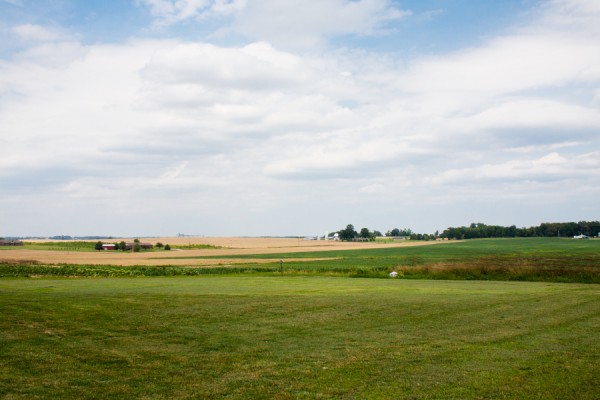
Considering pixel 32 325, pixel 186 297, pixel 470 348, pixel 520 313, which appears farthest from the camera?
pixel 186 297

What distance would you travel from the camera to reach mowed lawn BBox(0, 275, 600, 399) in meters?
9.87

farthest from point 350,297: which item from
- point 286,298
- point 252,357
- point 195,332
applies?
point 252,357

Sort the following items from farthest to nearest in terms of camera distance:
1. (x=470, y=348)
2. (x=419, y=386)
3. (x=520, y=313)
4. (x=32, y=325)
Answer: (x=520, y=313) → (x=32, y=325) → (x=470, y=348) → (x=419, y=386)

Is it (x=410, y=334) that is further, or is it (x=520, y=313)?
(x=520, y=313)

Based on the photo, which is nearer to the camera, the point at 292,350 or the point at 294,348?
the point at 292,350

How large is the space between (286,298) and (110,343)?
434 inches

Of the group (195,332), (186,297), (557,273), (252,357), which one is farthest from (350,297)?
(557,273)

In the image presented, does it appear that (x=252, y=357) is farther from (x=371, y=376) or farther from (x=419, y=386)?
(x=419, y=386)

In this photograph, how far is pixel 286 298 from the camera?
77.2ft

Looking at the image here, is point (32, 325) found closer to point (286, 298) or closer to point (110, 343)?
point (110, 343)

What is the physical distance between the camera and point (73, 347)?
12734mm

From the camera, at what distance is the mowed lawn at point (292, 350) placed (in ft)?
32.4

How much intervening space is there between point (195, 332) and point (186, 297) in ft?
27.5

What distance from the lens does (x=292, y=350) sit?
13055 mm
